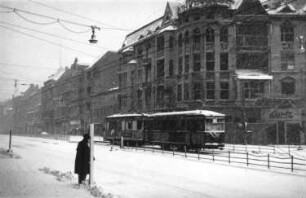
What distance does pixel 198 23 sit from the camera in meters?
44.9

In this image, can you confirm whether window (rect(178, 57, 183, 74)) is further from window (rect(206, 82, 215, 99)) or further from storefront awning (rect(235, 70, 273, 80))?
Result: storefront awning (rect(235, 70, 273, 80))

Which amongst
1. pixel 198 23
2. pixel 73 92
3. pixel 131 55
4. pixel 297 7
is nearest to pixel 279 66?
pixel 297 7

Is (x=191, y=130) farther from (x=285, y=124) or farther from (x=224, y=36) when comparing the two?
(x=224, y=36)

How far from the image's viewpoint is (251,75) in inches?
1714

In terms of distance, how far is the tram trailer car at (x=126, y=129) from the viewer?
38.1 metres

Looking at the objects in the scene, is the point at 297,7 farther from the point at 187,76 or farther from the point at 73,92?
the point at 73,92

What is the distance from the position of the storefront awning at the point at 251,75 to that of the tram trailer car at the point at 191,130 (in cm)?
1270

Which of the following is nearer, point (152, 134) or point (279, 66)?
point (152, 134)

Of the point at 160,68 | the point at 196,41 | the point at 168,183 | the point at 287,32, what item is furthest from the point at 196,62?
the point at 168,183

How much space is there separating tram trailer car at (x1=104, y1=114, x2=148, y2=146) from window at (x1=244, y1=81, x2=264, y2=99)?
1308 cm

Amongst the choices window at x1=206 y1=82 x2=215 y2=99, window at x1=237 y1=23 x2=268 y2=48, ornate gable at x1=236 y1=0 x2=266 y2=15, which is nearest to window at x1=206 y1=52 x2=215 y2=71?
window at x1=206 y1=82 x2=215 y2=99

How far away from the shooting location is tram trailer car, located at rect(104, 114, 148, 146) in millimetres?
38062

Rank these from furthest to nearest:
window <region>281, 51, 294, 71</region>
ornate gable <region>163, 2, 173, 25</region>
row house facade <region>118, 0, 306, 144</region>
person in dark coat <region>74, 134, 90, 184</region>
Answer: ornate gable <region>163, 2, 173, 25</region> < window <region>281, 51, 294, 71</region> < row house facade <region>118, 0, 306, 144</region> < person in dark coat <region>74, 134, 90, 184</region>

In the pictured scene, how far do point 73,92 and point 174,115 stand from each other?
56071 millimetres
